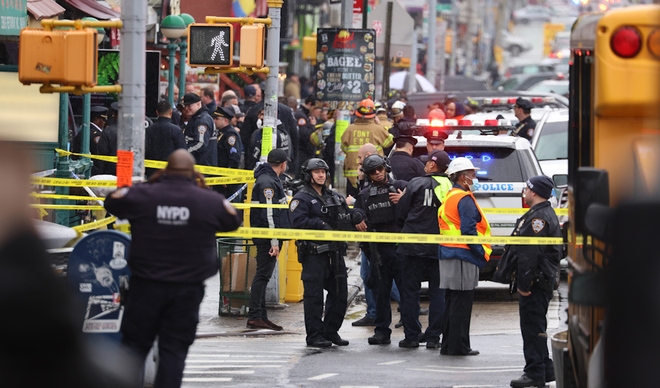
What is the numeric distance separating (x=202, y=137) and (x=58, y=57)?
286 inches

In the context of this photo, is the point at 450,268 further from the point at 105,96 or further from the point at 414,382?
the point at 105,96

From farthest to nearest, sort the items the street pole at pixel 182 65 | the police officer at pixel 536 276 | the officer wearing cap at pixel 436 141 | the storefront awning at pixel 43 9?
the street pole at pixel 182 65
the storefront awning at pixel 43 9
the officer wearing cap at pixel 436 141
the police officer at pixel 536 276

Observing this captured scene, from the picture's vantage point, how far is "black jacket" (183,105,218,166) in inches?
571

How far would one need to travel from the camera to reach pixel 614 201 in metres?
5.33

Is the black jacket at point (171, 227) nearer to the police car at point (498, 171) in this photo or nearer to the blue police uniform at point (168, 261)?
the blue police uniform at point (168, 261)

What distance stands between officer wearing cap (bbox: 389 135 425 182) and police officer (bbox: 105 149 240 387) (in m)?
5.29

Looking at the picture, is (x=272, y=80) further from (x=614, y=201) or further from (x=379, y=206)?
(x=614, y=201)

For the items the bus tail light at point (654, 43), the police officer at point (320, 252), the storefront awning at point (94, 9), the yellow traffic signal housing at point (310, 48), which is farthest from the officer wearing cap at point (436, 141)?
the yellow traffic signal housing at point (310, 48)

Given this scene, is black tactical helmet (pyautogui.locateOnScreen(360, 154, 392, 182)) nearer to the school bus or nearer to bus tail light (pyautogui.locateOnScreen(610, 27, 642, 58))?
the school bus

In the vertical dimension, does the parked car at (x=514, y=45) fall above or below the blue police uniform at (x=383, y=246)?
above

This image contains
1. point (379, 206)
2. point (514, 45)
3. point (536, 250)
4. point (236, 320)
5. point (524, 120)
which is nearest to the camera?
point (536, 250)

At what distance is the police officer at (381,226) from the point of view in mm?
9945

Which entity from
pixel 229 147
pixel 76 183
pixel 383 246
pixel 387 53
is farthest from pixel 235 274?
pixel 387 53

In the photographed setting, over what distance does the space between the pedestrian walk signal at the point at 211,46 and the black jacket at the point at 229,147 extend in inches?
180
